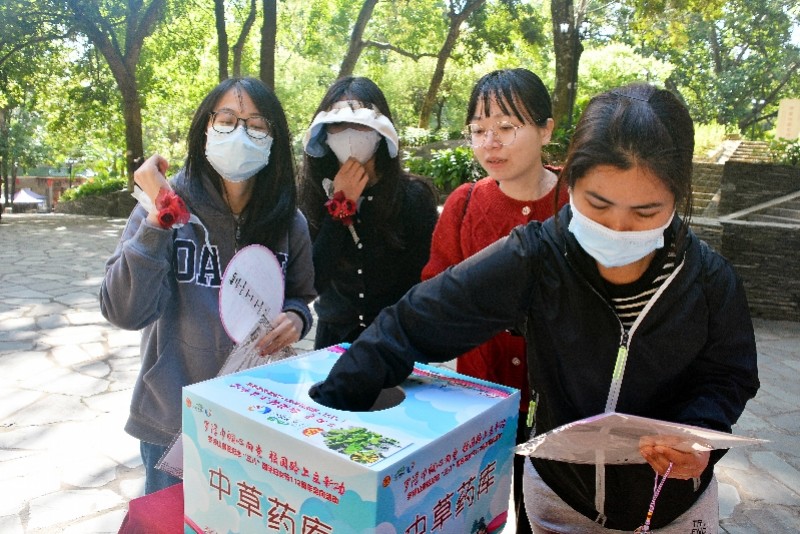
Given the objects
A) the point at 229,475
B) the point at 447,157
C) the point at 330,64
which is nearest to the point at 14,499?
the point at 229,475

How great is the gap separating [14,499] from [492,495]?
2504 millimetres

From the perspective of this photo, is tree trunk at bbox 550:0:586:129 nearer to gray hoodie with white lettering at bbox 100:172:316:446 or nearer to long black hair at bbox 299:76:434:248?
long black hair at bbox 299:76:434:248

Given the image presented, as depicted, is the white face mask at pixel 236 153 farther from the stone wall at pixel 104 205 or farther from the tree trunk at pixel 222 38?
the stone wall at pixel 104 205

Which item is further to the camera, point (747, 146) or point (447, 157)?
point (747, 146)

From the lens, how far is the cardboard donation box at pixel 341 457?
2.56ft

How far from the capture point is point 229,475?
36.6 inches

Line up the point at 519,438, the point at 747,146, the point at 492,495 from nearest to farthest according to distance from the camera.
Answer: the point at 492,495, the point at 519,438, the point at 747,146

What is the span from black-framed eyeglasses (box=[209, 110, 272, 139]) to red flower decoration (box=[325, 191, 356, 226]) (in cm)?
33

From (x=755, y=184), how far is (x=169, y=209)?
9.98 metres

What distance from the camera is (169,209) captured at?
127 centimetres

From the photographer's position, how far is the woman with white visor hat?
178cm

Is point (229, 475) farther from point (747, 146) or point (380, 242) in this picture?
point (747, 146)

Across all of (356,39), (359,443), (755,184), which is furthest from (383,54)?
(359,443)

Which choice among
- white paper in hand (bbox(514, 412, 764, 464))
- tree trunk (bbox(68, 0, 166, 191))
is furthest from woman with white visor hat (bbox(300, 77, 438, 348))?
tree trunk (bbox(68, 0, 166, 191))
